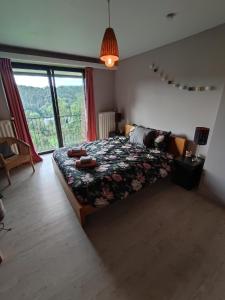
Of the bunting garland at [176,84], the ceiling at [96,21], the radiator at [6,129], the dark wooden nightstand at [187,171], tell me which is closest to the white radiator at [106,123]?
the bunting garland at [176,84]

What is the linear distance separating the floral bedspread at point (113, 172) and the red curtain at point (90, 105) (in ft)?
4.74

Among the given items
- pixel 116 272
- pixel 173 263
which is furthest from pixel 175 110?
pixel 116 272

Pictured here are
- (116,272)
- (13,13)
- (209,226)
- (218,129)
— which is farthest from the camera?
(218,129)

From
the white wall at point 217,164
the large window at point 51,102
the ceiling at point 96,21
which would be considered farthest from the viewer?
the large window at point 51,102

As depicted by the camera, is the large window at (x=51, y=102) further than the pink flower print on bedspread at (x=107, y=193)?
Yes

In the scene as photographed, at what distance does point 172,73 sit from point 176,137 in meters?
1.19

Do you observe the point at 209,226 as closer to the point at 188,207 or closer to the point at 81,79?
the point at 188,207

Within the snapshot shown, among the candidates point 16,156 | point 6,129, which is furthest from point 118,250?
point 6,129

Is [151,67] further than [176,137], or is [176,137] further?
[151,67]

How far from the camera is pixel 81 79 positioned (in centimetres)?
411

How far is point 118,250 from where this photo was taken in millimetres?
1595

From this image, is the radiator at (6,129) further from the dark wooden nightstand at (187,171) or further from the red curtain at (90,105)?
the dark wooden nightstand at (187,171)

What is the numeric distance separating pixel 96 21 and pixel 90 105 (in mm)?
2296

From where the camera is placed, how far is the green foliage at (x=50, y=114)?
3.70 meters
